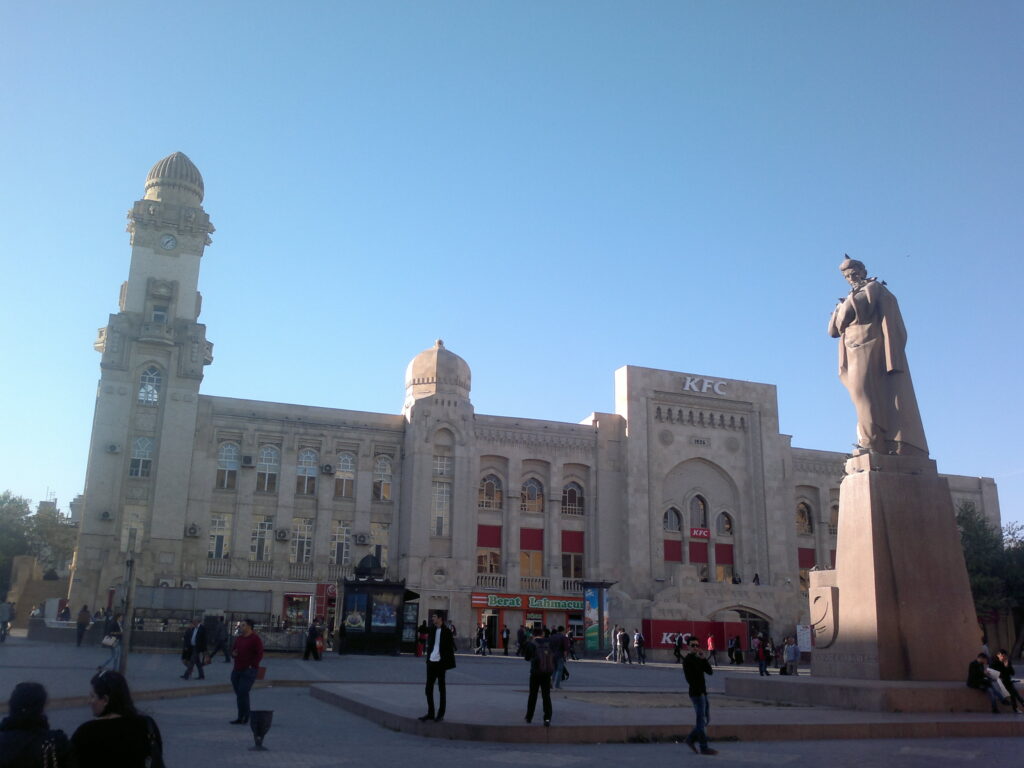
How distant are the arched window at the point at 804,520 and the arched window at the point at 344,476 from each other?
1056 inches

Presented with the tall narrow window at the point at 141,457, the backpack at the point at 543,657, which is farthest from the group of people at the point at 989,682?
the tall narrow window at the point at 141,457

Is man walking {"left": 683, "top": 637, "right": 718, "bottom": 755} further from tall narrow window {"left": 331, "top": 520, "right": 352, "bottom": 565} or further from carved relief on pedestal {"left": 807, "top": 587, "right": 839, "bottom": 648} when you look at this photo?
tall narrow window {"left": 331, "top": 520, "right": 352, "bottom": 565}

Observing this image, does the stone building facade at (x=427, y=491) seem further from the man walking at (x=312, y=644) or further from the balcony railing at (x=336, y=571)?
the man walking at (x=312, y=644)

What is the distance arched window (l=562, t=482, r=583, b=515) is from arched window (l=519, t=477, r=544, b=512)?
1.30 meters

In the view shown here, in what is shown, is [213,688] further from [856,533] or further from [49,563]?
[49,563]

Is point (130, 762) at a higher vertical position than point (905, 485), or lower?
lower

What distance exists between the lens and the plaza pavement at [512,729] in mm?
10266

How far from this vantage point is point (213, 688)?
1856 cm

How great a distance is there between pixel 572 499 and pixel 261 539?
1657 centimetres

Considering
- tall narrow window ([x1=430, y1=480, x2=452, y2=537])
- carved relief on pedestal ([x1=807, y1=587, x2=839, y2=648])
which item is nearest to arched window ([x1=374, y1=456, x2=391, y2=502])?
tall narrow window ([x1=430, y1=480, x2=452, y2=537])

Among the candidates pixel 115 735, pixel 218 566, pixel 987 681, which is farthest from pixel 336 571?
pixel 115 735

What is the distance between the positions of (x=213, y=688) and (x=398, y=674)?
678 cm

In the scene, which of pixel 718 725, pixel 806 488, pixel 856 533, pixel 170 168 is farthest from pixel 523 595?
pixel 718 725

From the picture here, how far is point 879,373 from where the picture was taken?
54.8 feet
